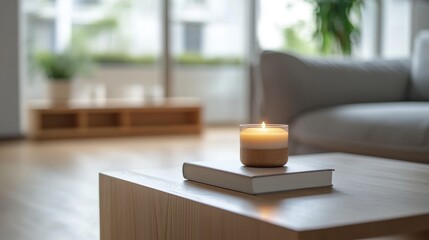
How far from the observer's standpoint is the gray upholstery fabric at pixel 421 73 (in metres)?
3.56

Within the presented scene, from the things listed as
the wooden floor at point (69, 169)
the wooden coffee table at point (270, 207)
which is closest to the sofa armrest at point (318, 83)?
the wooden floor at point (69, 169)

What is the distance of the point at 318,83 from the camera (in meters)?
3.38

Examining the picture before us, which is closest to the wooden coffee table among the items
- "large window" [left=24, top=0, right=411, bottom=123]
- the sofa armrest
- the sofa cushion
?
the sofa cushion

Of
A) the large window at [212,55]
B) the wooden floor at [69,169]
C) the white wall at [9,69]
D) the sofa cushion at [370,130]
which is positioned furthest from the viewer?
the large window at [212,55]

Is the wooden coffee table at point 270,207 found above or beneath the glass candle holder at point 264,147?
beneath

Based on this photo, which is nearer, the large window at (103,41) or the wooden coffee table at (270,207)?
the wooden coffee table at (270,207)

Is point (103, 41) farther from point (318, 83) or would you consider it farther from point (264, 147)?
point (264, 147)

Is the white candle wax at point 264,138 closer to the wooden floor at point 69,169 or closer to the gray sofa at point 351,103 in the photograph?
the wooden floor at point 69,169

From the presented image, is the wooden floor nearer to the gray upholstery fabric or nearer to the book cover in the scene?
the book cover

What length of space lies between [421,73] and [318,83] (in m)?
0.57

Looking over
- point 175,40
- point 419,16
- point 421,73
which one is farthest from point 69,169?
point 419,16

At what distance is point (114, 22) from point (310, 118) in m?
3.51

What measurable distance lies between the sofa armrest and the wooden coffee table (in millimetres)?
1389

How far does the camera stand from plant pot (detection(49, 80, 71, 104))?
5.78 m
